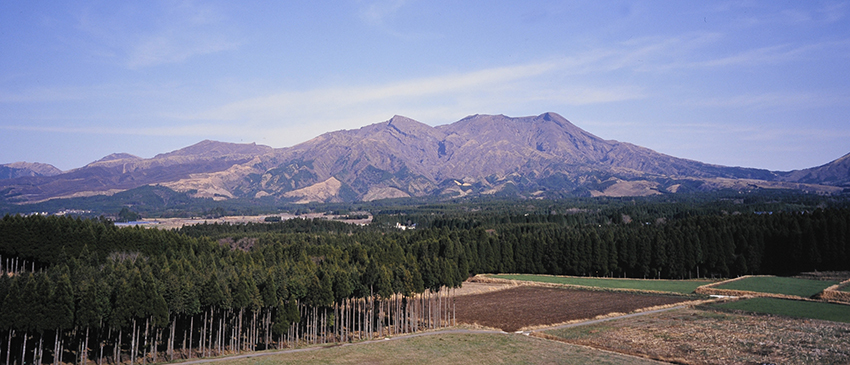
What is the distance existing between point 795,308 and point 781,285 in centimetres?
2261

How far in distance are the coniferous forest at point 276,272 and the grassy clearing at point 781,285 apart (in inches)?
690

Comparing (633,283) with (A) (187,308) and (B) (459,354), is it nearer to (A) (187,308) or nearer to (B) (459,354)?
(B) (459,354)

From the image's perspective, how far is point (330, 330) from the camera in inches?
2660

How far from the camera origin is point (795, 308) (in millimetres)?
65312

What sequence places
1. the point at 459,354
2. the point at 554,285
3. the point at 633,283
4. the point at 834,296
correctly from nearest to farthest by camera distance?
the point at 459,354
the point at 834,296
the point at 554,285
the point at 633,283

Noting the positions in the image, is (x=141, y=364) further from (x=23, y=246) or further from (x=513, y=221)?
(x=513, y=221)

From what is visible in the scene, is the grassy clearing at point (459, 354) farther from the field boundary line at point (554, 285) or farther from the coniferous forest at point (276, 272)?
the field boundary line at point (554, 285)

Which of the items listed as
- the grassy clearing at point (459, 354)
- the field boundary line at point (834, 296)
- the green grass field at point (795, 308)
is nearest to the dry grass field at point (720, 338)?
the green grass field at point (795, 308)

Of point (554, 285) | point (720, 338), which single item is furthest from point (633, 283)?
point (720, 338)

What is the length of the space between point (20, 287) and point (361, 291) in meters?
31.7

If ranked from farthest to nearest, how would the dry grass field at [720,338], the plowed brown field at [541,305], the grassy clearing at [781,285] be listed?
the grassy clearing at [781,285]
the plowed brown field at [541,305]
the dry grass field at [720,338]

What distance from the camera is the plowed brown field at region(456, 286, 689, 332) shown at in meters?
67.6

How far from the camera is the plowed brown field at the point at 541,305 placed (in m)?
67.6

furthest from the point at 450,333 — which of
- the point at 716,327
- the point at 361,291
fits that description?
the point at 716,327
